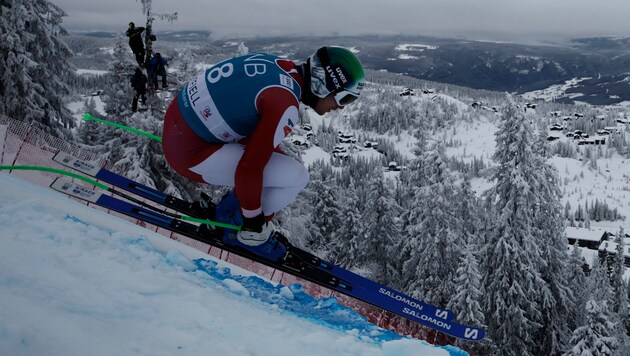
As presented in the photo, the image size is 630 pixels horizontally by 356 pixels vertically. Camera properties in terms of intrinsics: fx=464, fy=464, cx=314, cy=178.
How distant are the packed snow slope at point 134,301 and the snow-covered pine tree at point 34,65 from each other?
1450 cm

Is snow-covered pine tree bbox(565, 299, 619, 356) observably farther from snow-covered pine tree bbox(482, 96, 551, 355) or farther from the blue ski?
the blue ski

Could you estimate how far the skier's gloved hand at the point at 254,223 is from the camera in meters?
4.28

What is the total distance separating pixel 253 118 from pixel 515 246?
2044 centimetres

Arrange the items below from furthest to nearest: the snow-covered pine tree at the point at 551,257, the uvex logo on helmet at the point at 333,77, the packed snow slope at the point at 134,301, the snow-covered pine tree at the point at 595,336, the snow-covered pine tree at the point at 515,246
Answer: the snow-covered pine tree at the point at 551,257, the snow-covered pine tree at the point at 515,246, the snow-covered pine tree at the point at 595,336, the uvex logo on helmet at the point at 333,77, the packed snow slope at the point at 134,301

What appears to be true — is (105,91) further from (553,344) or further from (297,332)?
(553,344)

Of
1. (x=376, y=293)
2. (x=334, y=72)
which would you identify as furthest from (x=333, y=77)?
(x=376, y=293)

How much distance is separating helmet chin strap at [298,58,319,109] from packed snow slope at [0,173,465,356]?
1.89m

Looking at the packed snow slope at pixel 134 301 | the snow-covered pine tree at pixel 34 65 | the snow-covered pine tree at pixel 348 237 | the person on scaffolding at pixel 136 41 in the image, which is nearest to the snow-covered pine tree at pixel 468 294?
the snow-covered pine tree at pixel 348 237

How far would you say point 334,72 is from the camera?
407cm

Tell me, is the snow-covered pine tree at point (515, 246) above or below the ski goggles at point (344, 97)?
below

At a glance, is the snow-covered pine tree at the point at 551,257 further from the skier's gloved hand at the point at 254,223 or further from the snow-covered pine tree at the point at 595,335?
the skier's gloved hand at the point at 254,223

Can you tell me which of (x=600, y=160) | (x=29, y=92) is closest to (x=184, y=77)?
(x=29, y=92)

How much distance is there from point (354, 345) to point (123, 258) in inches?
84.4

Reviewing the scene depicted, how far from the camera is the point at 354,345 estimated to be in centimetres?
366
